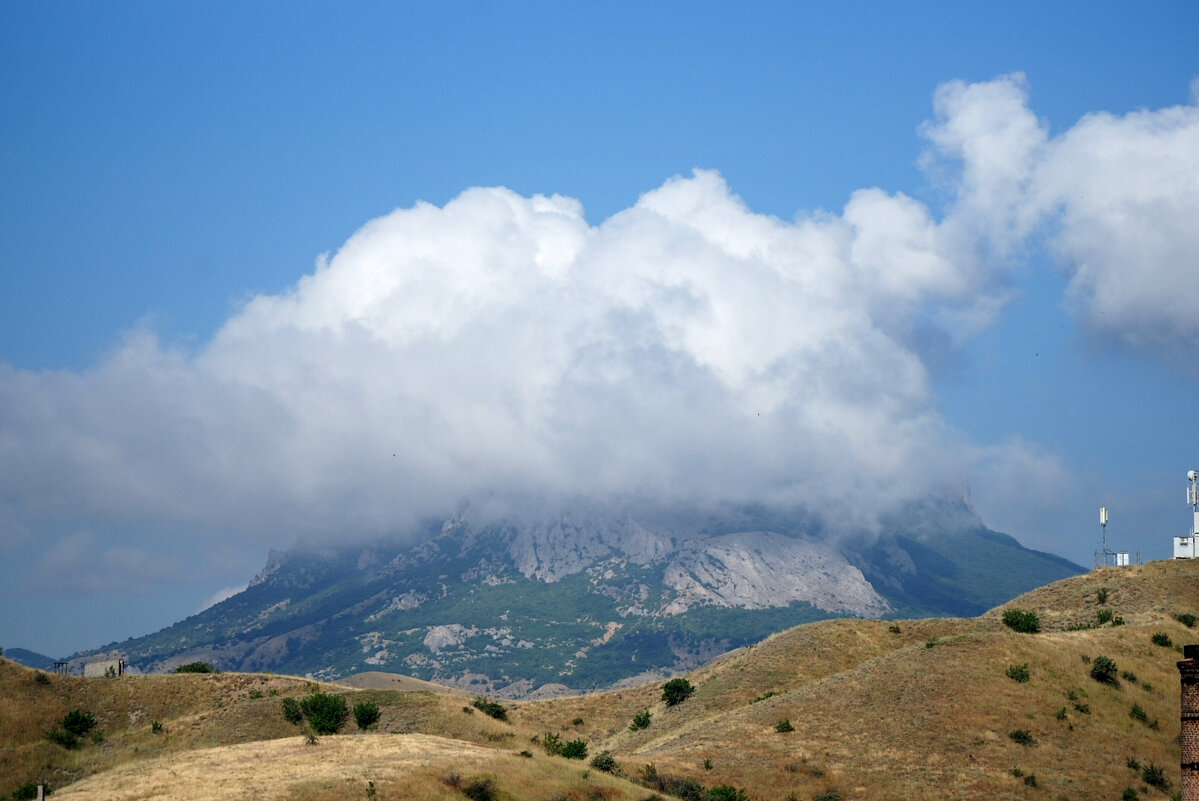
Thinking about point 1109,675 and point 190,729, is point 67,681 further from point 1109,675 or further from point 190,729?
point 1109,675

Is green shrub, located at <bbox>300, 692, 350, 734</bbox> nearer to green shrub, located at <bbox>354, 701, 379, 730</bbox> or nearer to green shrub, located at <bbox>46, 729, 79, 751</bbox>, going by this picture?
green shrub, located at <bbox>354, 701, 379, 730</bbox>

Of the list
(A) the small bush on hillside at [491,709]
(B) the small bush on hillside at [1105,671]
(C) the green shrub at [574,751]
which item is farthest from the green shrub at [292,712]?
(B) the small bush on hillside at [1105,671]

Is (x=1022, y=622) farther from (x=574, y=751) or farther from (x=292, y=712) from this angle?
(x=292, y=712)

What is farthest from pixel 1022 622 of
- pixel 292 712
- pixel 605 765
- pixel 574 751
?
pixel 292 712

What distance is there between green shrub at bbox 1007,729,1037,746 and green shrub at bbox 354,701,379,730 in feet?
184

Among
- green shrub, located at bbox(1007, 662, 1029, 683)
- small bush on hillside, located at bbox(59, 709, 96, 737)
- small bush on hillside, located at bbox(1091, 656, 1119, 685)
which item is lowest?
small bush on hillside, located at bbox(1091, 656, 1119, 685)

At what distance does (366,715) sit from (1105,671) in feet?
220

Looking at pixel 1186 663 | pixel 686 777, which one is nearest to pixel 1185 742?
pixel 1186 663

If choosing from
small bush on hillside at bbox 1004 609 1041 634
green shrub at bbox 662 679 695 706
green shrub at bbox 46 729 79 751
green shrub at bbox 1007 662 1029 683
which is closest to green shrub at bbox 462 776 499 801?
green shrub at bbox 1007 662 1029 683

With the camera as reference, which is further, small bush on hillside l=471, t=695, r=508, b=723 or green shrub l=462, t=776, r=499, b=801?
small bush on hillside l=471, t=695, r=508, b=723

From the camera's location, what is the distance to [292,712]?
113 meters

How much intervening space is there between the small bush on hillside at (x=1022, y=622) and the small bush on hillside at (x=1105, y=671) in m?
23.9

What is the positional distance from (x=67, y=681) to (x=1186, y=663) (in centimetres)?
11210

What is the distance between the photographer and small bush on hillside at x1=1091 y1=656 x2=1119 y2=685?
106188 mm
